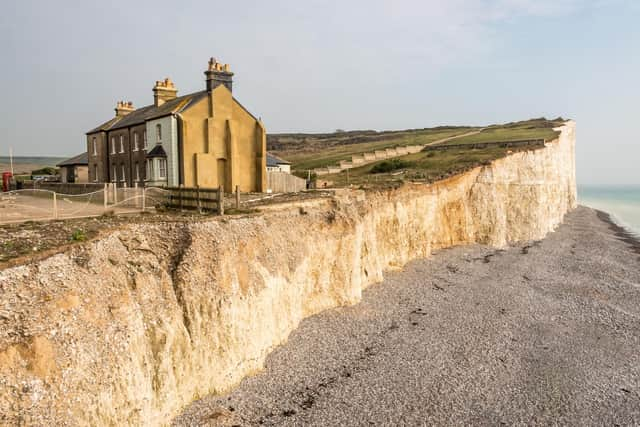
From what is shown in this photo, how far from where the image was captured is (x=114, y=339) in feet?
35.8

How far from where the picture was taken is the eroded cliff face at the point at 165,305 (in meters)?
9.38

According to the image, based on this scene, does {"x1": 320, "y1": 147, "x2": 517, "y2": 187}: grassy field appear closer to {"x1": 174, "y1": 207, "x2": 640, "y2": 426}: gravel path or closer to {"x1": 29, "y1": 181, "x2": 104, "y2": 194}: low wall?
{"x1": 174, "y1": 207, "x2": 640, "y2": 426}: gravel path

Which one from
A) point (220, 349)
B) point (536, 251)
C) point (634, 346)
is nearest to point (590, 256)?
point (536, 251)

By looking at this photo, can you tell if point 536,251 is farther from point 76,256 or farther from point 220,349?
point 76,256

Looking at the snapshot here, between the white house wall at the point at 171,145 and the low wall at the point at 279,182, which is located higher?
the white house wall at the point at 171,145

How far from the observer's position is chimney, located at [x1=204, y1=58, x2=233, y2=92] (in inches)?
1195

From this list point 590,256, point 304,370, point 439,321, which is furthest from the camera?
point 590,256

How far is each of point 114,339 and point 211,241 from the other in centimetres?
500

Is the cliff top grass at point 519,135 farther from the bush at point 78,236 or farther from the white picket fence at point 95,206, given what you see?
the bush at point 78,236

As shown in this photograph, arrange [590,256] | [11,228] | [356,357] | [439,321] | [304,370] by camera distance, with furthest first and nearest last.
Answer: [590,256] → [439,321] → [356,357] → [304,370] → [11,228]

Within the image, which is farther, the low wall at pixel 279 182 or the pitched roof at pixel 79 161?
the pitched roof at pixel 79 161

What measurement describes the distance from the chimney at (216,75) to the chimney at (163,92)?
727cm

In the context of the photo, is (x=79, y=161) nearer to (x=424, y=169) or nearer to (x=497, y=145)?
(x=424, y=169)

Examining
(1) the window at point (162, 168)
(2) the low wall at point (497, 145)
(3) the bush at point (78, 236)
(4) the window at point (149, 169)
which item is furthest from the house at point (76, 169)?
(2) the low wall at point (497, 145)
